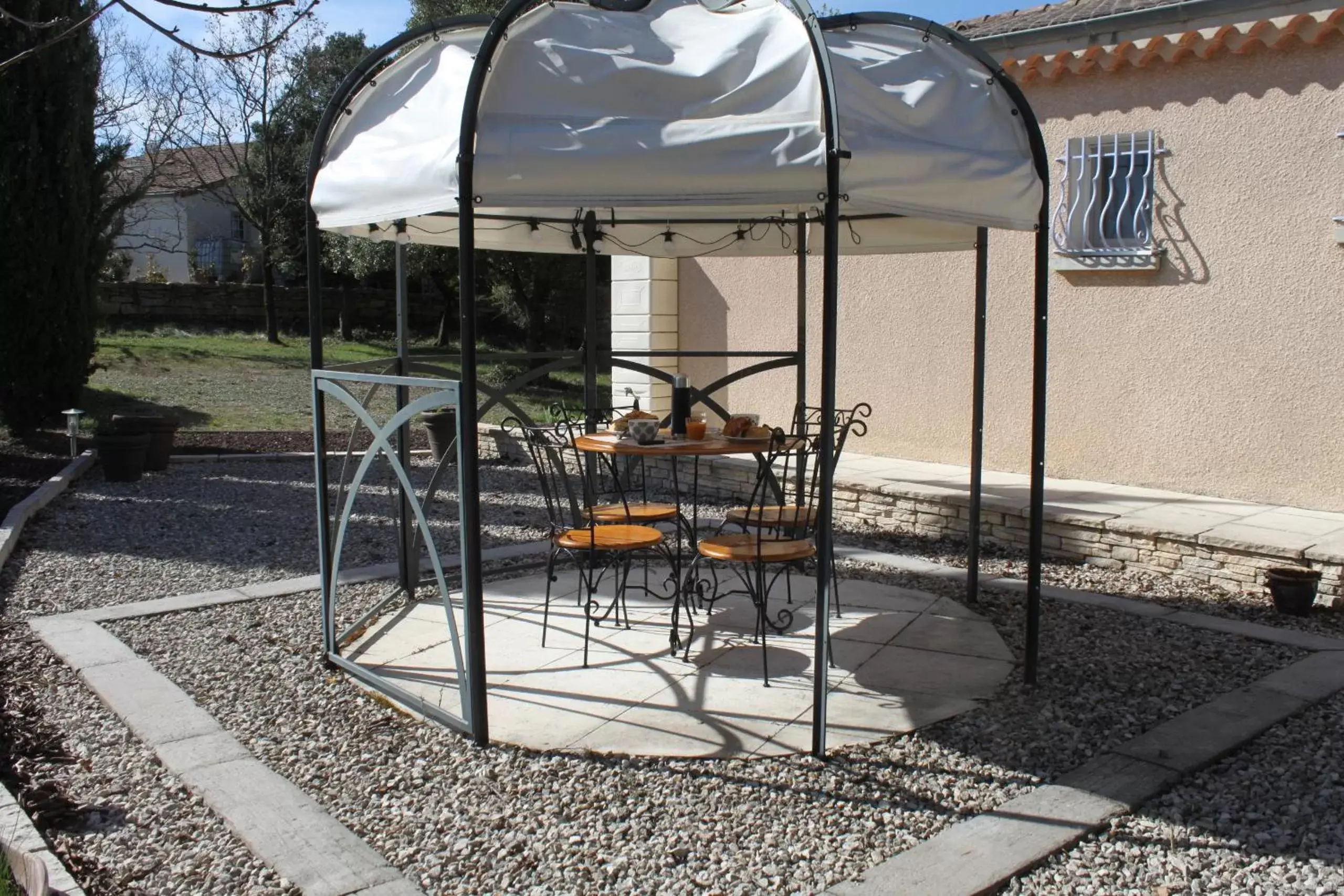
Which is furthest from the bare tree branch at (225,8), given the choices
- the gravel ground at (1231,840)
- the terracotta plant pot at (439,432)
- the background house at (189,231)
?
the background house at (189,231)

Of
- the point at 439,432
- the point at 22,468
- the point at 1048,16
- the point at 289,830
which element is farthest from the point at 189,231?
the point at 289,830

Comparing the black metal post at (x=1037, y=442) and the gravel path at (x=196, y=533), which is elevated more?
the black metal post at (x=1037, y=442)

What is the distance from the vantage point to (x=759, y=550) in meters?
4.27

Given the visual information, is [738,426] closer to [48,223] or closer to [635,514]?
[635,514]

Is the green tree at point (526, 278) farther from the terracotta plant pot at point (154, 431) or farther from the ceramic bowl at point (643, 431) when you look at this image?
the ceramic bowl at point (643, 431)

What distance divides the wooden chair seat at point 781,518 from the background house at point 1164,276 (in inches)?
144

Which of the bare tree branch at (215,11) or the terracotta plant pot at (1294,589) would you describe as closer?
the bare tree branch at (215,11)

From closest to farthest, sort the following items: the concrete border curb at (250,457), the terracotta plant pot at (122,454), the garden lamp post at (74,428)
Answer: the terracotta plant pot at (122,454), the garden lamp post at (74,428), the concrete border curb at (250,457)

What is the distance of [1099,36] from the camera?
754 cm

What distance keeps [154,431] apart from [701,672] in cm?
706

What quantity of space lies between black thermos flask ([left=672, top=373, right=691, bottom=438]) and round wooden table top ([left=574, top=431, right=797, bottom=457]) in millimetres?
192

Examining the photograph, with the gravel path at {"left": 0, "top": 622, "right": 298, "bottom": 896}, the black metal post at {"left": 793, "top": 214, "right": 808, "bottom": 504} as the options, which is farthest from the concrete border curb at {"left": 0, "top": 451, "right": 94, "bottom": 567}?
the black metal post at {"left": 793, "top": 214, "right": 808, "bottom": 504}

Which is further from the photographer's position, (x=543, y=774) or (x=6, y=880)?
(x=543, y=774)

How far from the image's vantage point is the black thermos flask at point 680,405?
5102 millimetres
